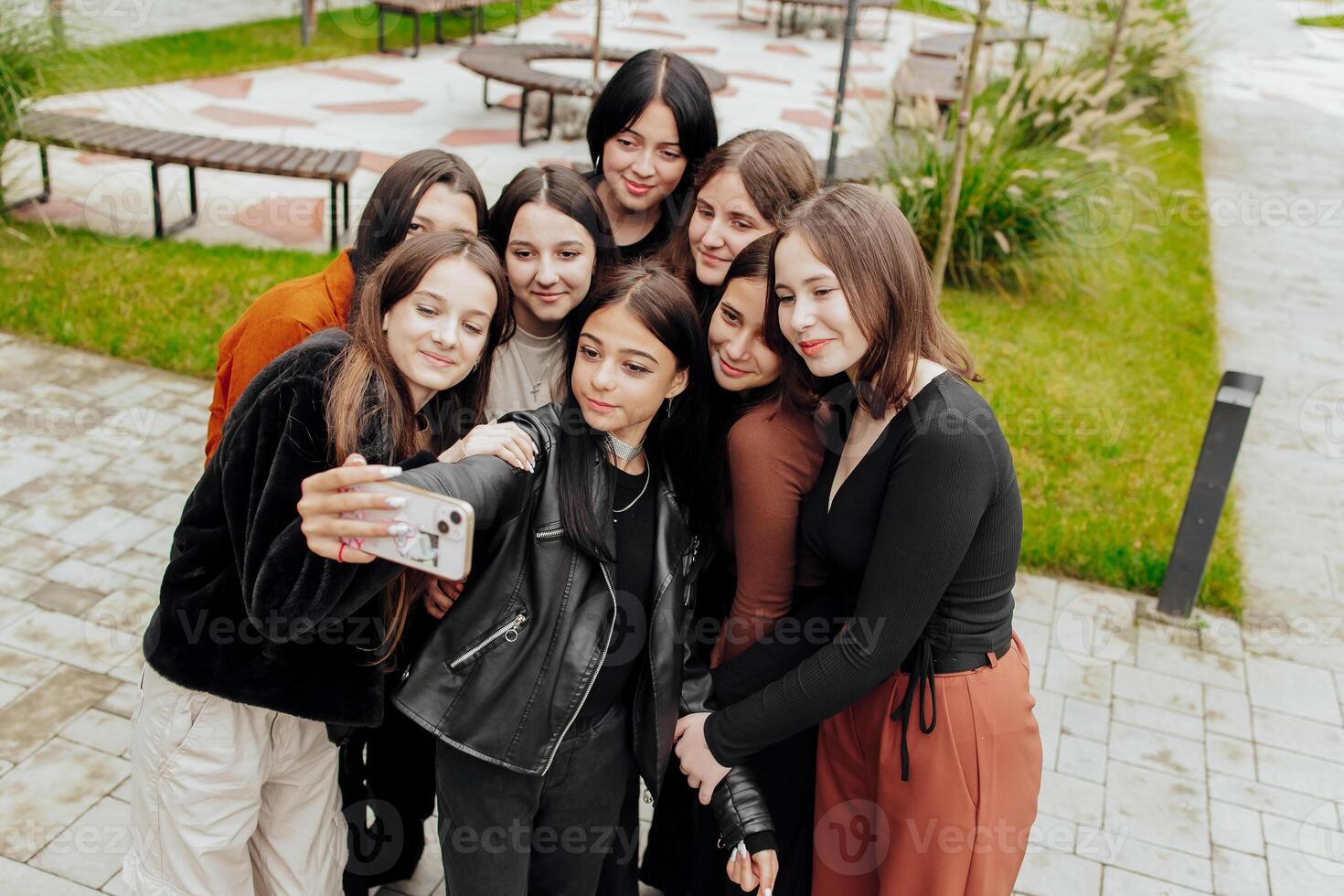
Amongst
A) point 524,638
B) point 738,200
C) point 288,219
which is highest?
point 738,200

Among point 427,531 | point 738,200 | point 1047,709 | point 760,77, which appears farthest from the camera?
point 760,77

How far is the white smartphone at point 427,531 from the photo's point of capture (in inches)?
63.1

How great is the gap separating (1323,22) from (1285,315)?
1484 cm

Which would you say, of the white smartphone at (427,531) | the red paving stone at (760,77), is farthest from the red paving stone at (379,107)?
the white smartphone at (427,531)

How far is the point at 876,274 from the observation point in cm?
214

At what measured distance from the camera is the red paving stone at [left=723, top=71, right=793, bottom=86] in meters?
12.6

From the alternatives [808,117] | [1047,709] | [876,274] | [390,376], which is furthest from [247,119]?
[876,274]

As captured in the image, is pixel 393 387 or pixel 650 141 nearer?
pixel 393 387

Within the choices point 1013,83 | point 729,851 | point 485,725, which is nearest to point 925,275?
point 485,725

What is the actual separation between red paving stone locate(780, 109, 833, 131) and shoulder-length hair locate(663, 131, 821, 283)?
8.00m

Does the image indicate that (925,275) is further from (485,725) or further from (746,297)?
(485,725)

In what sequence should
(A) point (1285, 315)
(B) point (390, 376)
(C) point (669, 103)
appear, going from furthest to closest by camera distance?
(A) point (1285, 315), (C) point (669, 103), (B) point (390, 376)

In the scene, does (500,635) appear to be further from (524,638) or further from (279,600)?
(279,600)

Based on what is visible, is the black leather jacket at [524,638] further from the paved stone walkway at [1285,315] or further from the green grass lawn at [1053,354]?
the paved stone walkway at [1285,315]
